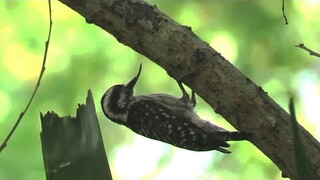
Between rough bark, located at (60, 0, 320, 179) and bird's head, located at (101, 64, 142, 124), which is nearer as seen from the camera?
rough bark, located at (60, 0, 320, 179)

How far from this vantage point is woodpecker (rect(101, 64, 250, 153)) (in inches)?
48.4

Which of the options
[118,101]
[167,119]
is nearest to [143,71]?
[118,101]

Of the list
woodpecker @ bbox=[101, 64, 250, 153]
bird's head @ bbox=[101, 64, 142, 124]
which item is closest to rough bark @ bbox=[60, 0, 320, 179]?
woodpecker @ bbox=[101, 64, 250, 153]

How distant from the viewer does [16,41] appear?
2.49 m

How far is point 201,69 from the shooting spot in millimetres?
1106

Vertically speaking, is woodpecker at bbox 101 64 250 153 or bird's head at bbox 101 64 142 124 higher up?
bird's head at bbox 101 64 142 124

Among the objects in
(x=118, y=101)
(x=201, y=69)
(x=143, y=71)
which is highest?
(x=143, y=71)

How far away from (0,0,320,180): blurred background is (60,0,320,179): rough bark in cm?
122

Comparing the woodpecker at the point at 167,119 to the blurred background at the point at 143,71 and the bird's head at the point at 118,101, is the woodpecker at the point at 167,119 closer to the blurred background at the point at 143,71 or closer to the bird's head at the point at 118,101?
the bird's head at the point at 118,101

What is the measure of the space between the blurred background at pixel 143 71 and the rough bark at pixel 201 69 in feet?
4.01

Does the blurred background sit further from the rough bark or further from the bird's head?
the rough bark

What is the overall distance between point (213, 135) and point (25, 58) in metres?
1.40

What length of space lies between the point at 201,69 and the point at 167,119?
24 centimetres

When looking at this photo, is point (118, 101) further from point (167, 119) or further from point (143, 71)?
point (143, 71)
